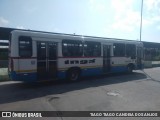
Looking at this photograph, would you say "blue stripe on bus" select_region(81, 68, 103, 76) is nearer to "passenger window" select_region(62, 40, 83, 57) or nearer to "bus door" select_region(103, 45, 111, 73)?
"bus door" select_region(103, 45, 111, 73)

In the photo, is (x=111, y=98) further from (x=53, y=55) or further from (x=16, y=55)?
(x=16, y=55)

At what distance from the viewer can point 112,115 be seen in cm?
646

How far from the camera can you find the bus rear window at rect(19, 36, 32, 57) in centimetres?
1018

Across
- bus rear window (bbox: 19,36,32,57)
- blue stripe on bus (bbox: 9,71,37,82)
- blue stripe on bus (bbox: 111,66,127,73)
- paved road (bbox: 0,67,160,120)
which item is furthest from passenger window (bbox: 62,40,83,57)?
blue stripe on bus (bbox: 111,66,127,73)

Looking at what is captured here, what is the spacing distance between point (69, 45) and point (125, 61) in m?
6.80

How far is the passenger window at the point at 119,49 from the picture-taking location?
15881 mm

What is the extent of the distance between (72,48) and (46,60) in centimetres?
226

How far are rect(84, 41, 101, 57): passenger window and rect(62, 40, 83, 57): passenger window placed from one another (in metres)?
0.51

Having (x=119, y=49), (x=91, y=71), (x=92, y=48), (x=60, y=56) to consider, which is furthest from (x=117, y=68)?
(x=60, y=56)

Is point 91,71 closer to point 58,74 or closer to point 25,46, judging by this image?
point 58,74

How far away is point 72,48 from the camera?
41.3 ft

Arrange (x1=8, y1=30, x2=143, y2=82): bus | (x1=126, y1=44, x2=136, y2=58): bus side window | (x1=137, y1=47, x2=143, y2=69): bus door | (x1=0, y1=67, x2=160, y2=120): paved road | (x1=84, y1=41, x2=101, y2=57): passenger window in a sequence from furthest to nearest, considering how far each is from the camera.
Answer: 1. (x1=137, y1=47, x2=143, y2=69): bus door
2. (x1=126, y1=44, x2=136, y2=58): bus side window
3. (x1=84, y1=41, x2=101, y2=57): passenger window
4. (x1=8, y1=30, x2=143, y2=82): bus
5. (x1=0, y1=67, x2=160, y2=120): paved road

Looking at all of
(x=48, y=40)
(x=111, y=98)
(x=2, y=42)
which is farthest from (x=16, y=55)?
(x=2, y=42)

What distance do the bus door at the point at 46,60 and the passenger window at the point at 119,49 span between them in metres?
6.33
